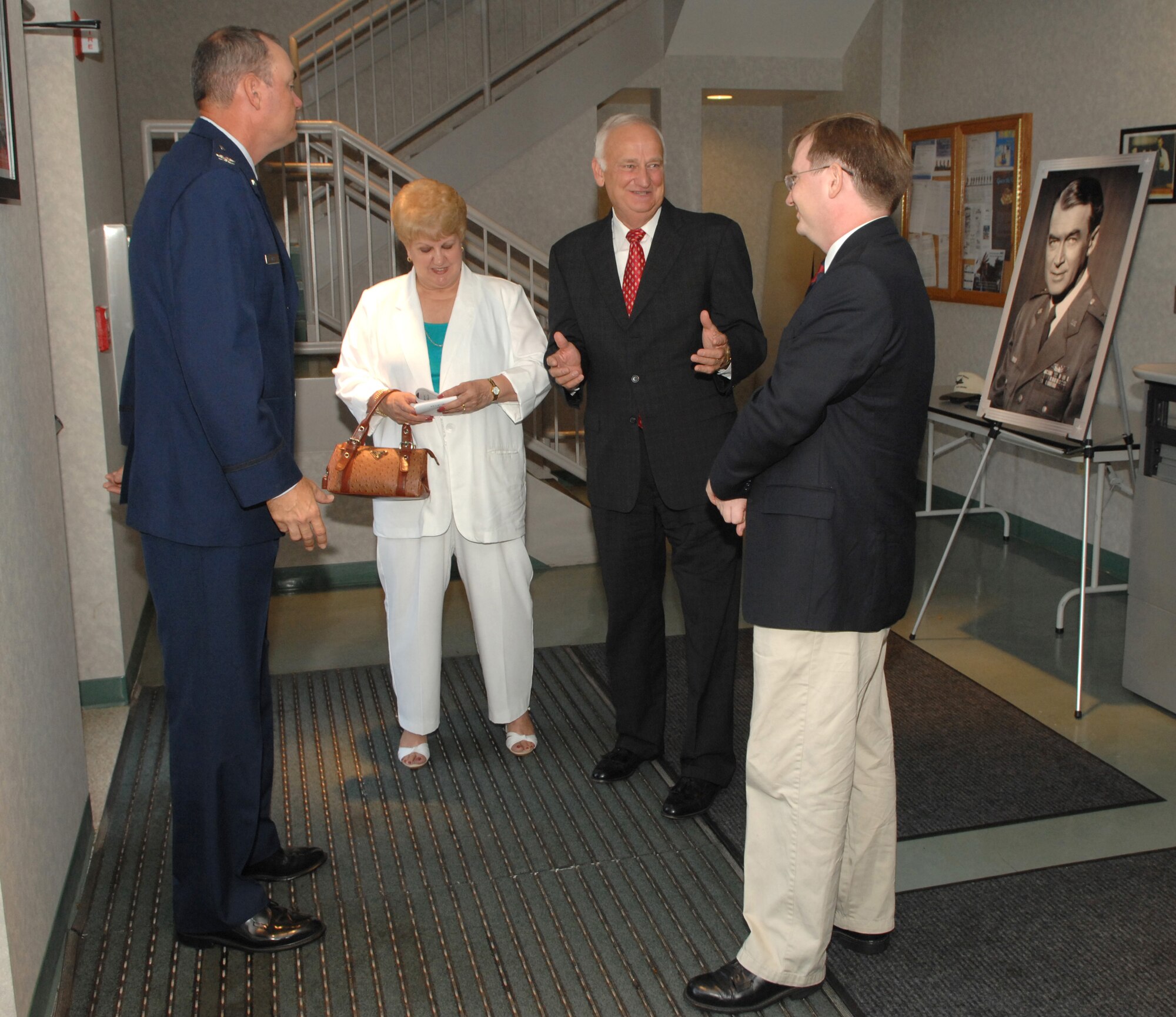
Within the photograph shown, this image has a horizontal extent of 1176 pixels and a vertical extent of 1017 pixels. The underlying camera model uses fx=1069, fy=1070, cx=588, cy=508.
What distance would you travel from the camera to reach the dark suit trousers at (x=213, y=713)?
2264mm

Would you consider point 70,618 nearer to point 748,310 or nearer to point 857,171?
point 748,310

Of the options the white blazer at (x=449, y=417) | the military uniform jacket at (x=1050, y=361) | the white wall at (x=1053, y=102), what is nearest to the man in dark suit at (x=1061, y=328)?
the military uniform jacket at (x=1050, y=361)

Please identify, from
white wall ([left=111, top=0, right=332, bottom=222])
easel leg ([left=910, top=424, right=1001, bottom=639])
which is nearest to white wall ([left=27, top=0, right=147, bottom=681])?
easel leg ([left=910, top=424, right=1001, bottom=639])

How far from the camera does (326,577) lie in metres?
5.30

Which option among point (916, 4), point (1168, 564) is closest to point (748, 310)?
point (1168, 564)

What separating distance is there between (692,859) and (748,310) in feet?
4.79

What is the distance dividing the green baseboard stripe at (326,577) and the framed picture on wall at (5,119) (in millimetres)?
3047

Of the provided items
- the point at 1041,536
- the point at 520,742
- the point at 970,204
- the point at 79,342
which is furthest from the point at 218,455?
the point at 970,204

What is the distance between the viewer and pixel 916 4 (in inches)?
251

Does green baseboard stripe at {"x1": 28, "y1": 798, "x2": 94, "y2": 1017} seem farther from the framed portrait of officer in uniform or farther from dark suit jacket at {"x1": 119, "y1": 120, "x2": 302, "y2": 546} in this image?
the framed portrait of officer in uniform

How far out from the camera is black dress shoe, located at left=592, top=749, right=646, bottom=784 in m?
3.16

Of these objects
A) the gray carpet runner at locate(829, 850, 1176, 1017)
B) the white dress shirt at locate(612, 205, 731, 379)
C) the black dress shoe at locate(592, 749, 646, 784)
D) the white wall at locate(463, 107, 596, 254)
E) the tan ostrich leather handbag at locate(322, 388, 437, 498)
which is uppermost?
the white wall at locate(463, 107, 596, 254)

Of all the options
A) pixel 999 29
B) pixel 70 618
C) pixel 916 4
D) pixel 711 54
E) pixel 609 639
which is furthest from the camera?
pixel 711 54

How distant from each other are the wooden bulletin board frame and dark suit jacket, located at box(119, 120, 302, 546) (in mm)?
4263
